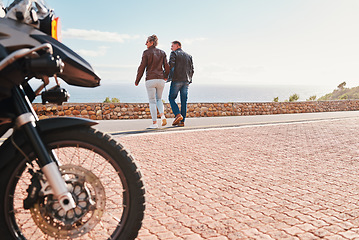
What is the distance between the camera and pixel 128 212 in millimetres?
2025

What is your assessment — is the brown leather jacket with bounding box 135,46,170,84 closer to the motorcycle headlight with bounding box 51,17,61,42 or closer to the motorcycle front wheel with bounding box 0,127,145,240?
the motorcycle headlight with bounding box 51,17,61,42

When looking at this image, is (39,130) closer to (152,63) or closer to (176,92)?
(152,63)

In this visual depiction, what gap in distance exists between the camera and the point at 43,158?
185 centimetres

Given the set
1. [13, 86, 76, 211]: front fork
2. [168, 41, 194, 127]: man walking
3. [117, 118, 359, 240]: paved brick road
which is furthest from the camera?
[168, 41, 194, 127]: man walking

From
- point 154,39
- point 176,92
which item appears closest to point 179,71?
point 176,92

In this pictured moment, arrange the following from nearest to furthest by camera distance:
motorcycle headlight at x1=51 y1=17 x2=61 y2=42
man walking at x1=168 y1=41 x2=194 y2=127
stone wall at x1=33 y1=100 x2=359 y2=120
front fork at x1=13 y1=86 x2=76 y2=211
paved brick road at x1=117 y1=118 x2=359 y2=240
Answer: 1. front fork at x1=13 y1=86 x2=76 y2=211
2. motorcycle headlight at x1=51 y1=17 x2=61 y2=42
3. paved brick road at x1=117 y1=118 x2=359 y2=240
4. man walking at x1=168 y1=41 x2=194 y2=127
5. stone wall at x1=33 y1=100 x2=359 y2=120

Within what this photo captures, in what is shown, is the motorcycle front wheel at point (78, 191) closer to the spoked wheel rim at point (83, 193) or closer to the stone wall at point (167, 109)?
the spoked wheel rim at point (83, 193)

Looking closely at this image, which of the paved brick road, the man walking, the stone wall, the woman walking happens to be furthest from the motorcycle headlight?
the stone wall

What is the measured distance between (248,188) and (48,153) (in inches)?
97.8

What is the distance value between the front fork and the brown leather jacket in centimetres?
642

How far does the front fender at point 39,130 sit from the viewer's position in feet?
6.15

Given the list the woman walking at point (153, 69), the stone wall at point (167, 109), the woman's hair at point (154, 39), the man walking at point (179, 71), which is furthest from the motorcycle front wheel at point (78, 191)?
the stone wall at point (167, 109)

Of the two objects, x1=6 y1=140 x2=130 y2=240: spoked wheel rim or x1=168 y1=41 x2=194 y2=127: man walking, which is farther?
x1=168 y1=41 x2=194 y2=127: man walking

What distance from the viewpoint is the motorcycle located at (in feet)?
6.06
